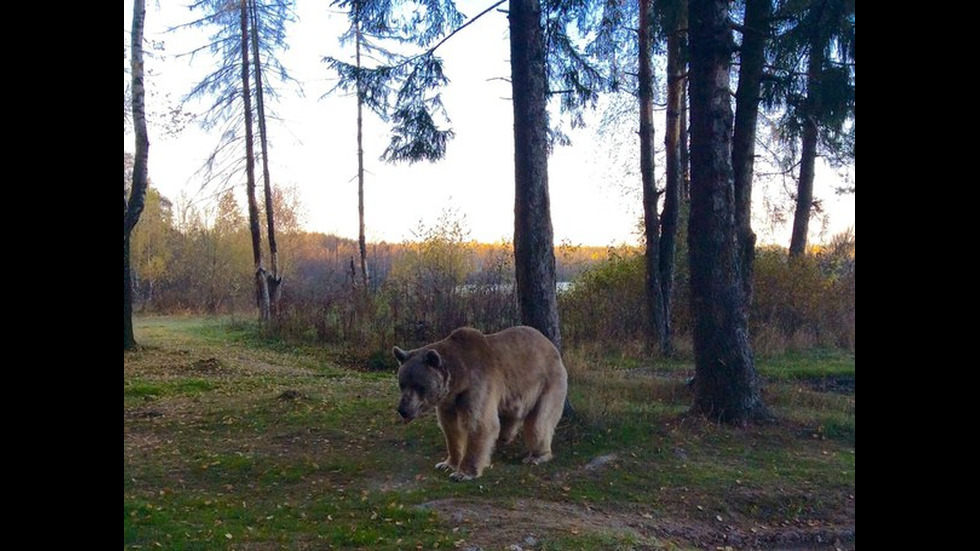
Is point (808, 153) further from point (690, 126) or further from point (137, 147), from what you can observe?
point (137, 147)

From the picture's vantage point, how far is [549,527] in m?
3.92

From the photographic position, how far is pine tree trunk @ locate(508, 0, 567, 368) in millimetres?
5879

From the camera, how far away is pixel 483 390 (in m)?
5.11

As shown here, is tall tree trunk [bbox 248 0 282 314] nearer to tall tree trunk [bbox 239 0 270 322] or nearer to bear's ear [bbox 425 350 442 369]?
tall tree trunk [bbox 239 0 270 322]

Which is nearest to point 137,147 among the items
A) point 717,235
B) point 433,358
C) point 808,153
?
point 433,358

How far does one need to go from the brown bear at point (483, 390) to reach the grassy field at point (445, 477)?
188 mm

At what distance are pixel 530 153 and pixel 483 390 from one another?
78.4 inches

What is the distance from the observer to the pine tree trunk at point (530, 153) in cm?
588

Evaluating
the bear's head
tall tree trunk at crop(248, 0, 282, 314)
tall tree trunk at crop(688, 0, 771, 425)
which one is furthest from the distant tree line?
tall tree trunk at crop(248, 0, 282, 314)

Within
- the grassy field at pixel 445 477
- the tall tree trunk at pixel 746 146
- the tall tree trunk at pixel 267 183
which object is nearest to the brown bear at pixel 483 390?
the grassy field at pixel 445 477

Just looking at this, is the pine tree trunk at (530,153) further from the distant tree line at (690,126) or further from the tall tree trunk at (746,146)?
the tall tree trunk at (746,146)
